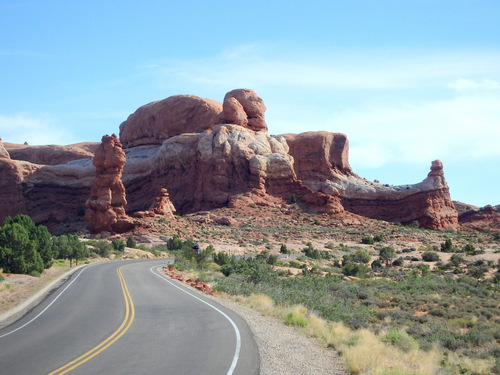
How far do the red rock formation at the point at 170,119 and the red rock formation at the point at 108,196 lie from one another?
26765 millimetres

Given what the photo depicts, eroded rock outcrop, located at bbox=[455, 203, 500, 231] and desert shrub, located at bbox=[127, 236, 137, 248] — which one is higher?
eroded rock outcrop, located at bbox=[455, 203, 500, 231]

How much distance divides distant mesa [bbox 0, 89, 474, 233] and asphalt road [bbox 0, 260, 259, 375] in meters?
47.3

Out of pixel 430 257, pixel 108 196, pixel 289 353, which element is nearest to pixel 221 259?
pixel 430 257

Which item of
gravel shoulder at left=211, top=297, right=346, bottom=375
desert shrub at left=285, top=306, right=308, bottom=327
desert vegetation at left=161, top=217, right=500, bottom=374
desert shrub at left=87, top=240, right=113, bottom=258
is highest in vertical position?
gravel shoulder at left=211, top=297, right=346, bottom=375

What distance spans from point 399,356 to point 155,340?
5549 millimetres

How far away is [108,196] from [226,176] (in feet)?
70.1

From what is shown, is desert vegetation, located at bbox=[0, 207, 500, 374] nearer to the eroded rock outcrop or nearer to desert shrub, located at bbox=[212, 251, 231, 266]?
desert shrub, located at bbox=[212, 251, 231, 266]

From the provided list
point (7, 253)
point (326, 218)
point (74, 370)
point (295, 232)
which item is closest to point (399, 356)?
point (74, 370)

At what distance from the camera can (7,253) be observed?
28.2 metres

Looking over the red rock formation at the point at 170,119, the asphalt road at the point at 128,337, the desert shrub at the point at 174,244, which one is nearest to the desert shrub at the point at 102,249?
the desert shrub at the point at 174,244

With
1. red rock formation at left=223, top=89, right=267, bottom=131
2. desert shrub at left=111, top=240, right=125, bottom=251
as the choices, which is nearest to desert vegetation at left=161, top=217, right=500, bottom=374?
desert shrub at left=111, top=240, right=125, bottom=251

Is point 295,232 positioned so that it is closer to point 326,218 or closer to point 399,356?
point 326,218

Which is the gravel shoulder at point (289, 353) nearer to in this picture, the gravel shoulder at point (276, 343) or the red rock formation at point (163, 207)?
the gravel shoulder at point (276, 343)

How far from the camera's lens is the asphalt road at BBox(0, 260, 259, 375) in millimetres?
9016
